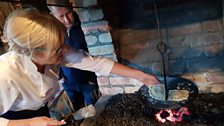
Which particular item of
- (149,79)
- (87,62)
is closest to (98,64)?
(87,62)

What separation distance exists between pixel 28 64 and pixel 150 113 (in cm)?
74

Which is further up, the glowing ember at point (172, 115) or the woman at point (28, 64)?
the woman at point (28, 64)

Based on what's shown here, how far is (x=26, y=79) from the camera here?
113cm

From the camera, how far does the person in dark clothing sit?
6.20 feet

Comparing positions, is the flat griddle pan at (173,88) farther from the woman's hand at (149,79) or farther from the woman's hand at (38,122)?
the woman's hand at (38,122)

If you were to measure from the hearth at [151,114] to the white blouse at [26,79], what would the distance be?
28 cm

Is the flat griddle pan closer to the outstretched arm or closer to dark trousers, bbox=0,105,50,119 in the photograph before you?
the outstretched arm

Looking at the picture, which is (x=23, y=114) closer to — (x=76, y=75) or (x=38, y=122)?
(x=38, y=122)

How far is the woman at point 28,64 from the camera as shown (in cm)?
98

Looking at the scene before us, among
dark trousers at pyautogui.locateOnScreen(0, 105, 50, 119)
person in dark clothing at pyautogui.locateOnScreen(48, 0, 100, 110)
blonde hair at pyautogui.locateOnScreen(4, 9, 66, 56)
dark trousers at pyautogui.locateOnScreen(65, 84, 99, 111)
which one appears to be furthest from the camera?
dark trousers at pyautogui.locateOnScreen(65, 84, 99, 111)

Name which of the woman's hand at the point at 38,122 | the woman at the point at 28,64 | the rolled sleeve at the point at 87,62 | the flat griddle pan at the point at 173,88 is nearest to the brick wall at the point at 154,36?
the flat griddle pan at the point at 173,88

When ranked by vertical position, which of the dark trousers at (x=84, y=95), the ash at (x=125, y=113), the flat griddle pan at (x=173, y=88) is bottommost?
the dark trousers at (x=84, y=95)

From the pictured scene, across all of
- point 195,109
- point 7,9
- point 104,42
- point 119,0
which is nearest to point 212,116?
point 195,109

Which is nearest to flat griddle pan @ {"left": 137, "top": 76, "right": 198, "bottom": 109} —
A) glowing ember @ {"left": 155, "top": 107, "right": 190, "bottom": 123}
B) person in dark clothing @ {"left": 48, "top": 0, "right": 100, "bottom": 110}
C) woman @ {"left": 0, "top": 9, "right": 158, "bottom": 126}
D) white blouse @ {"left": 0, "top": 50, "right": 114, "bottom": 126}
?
glowing ember @ {"left": 155, "top": 107, "right": 190, "bottom": 123}
